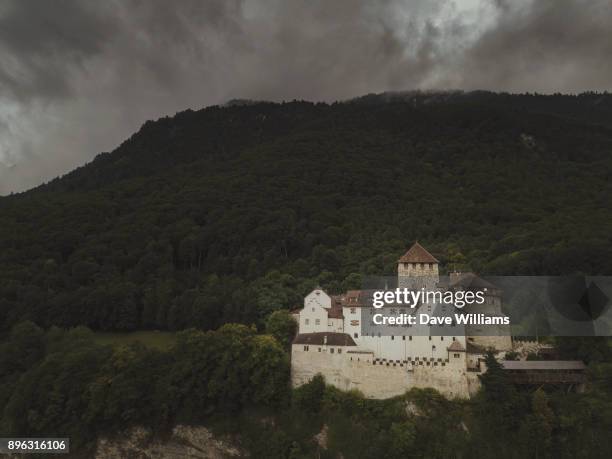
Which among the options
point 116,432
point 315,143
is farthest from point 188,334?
point 315,143

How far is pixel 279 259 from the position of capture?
80000 mm

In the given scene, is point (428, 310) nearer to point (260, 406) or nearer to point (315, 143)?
point (260, 406)

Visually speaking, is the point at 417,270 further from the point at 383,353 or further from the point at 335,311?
the point at 383,353

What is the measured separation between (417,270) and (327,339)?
1400 cm

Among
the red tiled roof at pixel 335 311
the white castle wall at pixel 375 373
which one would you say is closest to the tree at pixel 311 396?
the white castle wall at pixel 375 373

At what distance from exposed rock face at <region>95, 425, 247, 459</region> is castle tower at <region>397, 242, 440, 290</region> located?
22.0 metres

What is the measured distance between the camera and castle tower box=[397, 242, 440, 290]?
177ft

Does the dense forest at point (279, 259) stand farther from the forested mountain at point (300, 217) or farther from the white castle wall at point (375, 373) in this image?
the white castle wall at point (375, 373)

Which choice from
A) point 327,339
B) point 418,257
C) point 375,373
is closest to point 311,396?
point 327,339

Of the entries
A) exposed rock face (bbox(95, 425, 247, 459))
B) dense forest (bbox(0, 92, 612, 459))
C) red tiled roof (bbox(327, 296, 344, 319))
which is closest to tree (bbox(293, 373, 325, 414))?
dense forest (bbox(0, 92, 612, 459))

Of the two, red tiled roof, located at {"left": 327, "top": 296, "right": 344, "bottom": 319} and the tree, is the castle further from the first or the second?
the tree

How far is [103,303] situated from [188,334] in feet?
76.4

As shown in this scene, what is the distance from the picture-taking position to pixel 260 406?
1823 inches

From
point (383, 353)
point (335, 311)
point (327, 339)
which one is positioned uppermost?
point (335, 311)
